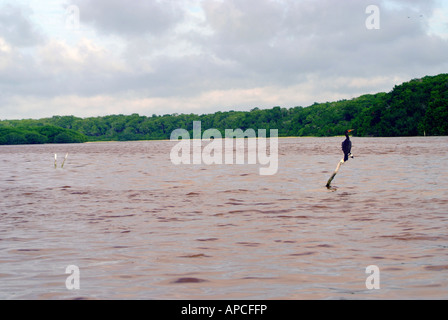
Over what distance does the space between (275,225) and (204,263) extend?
5425 mm

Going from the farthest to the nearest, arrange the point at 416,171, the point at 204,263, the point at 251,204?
the point at 416,171 → the point at 251,204 → the point at 204,263

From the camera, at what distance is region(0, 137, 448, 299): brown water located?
10125 millimetres

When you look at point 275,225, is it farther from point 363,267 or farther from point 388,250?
point 363,267

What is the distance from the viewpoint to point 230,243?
568 inches

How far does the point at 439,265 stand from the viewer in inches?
448

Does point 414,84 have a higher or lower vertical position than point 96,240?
higher

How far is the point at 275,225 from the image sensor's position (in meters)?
17.2

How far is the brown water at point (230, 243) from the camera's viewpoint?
10.1 metres

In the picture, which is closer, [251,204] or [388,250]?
[388,250]

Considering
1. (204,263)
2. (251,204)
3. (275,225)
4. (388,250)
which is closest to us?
(204,263)

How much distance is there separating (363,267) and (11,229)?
1122 centimetres

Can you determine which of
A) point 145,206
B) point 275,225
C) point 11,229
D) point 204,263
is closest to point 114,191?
point 145,206
